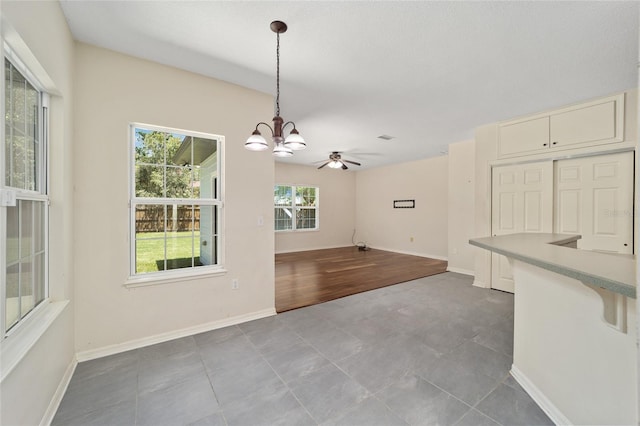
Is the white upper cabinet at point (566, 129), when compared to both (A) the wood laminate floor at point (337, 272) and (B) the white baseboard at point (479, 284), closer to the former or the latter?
(B) the white baseboard at point (479, 284)

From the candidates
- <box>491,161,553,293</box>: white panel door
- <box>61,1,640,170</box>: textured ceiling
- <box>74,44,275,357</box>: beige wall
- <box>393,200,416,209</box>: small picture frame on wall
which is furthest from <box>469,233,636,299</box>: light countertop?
<box>393,200,416,209</box>: small picture frame on wall

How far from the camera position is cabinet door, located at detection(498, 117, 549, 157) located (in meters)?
3.47

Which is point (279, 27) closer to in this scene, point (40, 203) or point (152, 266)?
point (40, 203)

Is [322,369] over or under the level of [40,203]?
under

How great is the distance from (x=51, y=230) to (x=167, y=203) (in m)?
0.86

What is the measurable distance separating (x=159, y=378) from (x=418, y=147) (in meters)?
5.64

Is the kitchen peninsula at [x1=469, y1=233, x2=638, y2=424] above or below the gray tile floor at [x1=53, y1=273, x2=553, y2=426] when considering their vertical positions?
above

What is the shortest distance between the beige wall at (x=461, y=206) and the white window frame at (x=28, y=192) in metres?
5.67

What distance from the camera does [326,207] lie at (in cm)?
842

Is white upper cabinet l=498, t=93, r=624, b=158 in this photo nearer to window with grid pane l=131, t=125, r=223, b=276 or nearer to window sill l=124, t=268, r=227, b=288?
window with grid pane l=131, t=125, r=223, b=276

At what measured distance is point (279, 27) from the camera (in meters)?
1.93

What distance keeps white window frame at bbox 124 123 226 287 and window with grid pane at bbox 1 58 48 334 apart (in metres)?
0.62

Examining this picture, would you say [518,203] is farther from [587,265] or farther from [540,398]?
[587,265]

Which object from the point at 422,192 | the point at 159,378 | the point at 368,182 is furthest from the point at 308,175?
the point at 159,378
